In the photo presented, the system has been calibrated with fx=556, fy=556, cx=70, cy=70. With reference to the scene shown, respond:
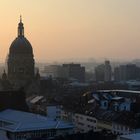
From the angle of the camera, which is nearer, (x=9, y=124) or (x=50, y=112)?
(x=9, y=124)

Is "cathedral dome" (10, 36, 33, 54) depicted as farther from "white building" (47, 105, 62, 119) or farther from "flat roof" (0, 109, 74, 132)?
"flat roof" (0, 109, 74, 132)

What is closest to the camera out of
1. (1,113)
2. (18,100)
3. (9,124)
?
(9,124)

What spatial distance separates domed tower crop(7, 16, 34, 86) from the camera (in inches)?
2965

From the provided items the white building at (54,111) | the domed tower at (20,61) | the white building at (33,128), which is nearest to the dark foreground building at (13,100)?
the white building at (54,111)

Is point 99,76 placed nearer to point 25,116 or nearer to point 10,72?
point 10,72

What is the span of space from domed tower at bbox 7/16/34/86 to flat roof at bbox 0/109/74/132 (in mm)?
26216

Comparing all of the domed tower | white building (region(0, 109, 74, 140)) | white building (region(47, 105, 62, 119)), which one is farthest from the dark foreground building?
the domed tower

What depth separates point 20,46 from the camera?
77.4 metres

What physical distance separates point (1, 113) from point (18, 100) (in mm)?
4294

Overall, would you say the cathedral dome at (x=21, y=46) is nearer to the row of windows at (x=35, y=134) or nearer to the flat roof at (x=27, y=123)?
the flat roof at (x=27, y=123)

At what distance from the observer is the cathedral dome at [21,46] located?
77.1 m

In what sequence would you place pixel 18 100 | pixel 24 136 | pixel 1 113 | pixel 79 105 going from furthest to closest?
pixel 79 105 < pixel 18 100 < pixel 1 113 < pixel 24 136

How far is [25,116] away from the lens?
155ft

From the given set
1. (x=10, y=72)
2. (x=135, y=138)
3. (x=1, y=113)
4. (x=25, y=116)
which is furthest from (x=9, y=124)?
(x=10, y=72)
